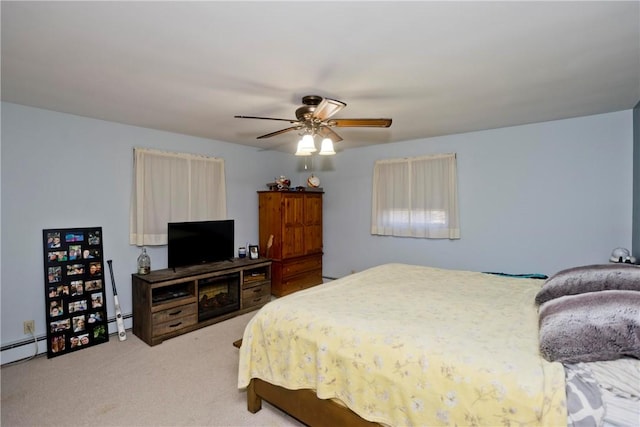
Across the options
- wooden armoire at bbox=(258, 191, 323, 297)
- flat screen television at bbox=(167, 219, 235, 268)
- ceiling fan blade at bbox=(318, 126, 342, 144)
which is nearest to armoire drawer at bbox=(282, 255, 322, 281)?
wooden armoire at bbox=(258, 191, 323, 297)

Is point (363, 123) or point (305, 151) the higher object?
point (363, 123)

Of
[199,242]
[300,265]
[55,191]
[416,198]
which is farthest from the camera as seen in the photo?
[300,265]

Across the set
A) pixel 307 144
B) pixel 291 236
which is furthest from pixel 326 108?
pixel 291 236

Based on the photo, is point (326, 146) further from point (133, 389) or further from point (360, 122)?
point (133, 389)

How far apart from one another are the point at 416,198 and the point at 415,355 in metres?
3.24

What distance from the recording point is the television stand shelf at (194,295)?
10.8 ft

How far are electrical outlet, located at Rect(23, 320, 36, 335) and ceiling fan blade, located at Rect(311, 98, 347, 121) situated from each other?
11.0ft

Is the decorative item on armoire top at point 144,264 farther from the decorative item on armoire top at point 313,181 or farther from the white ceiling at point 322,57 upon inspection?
the decorative item on armoire top at point 313,181

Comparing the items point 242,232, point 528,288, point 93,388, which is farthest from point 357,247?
point 93,388

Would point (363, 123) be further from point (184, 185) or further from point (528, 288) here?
point (184, 185)

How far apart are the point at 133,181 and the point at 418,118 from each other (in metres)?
3.39

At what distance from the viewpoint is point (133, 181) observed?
3.64 m

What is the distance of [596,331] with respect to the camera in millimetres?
1347

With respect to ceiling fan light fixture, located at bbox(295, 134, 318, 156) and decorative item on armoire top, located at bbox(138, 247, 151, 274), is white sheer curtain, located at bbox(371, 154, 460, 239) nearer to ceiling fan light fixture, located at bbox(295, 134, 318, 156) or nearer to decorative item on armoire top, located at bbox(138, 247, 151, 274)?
ceiling fan light fixture, located at bbox(295, 134, 318, 156)
